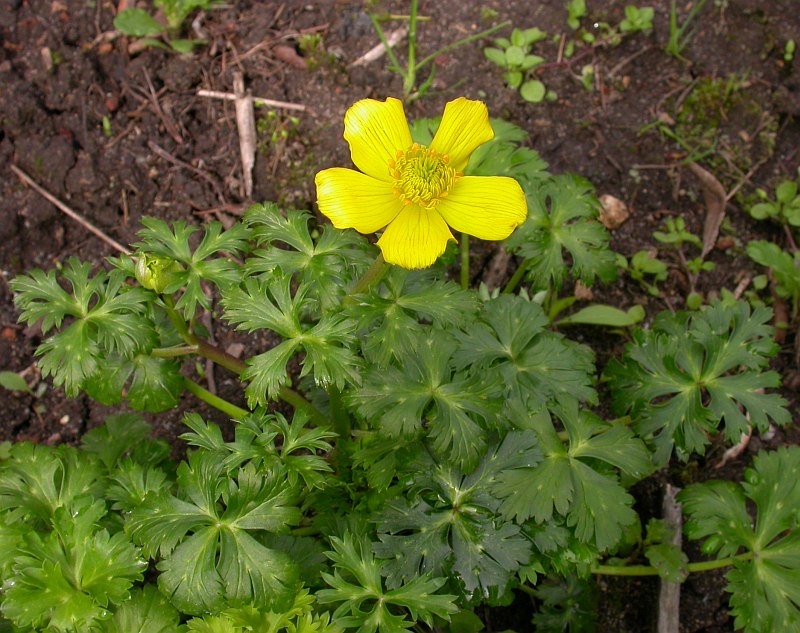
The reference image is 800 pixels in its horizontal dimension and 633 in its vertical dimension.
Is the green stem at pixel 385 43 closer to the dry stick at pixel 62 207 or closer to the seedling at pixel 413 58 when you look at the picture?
the seedling at pixel 413 58

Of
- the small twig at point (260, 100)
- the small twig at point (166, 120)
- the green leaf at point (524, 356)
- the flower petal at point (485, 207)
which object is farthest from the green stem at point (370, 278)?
the small twig at point (166, 120)

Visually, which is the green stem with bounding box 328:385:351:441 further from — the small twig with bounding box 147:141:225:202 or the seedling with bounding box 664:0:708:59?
the seedling with bounding box 664:0:708:59

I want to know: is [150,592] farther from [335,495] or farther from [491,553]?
[491,553]

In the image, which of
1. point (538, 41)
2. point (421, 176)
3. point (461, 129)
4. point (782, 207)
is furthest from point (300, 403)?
point (782, 207)

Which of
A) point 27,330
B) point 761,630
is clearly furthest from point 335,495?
point 27,330

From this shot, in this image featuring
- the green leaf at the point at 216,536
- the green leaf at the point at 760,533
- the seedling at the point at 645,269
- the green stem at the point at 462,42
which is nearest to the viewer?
the green leaf at the point at 216,536
